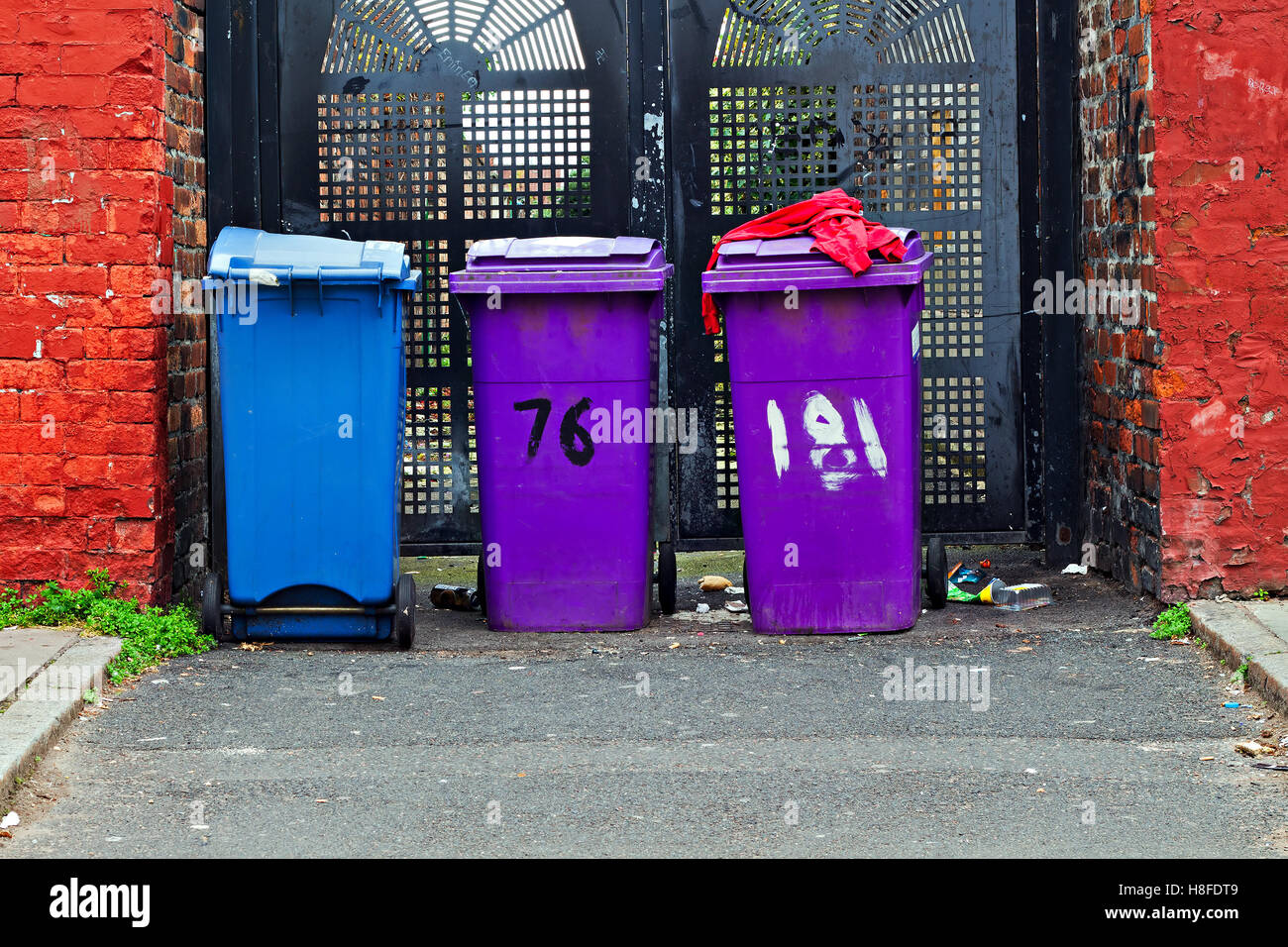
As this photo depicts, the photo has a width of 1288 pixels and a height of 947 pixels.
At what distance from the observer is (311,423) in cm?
610

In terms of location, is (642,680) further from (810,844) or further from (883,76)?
(883,76)

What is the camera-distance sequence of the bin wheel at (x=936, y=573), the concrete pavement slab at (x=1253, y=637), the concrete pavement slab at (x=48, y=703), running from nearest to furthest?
the concrete pavement slab at (x=48, y=703)
the concrete pavement slab at (x=1253, y=637)
the bin wheel at (x=936, y=573)

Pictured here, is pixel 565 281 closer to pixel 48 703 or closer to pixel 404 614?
pixel 404 614

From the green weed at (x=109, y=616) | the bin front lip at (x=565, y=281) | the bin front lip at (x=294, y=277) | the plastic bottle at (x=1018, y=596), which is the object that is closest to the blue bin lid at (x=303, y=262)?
the bin front lip at (x=294, y=277)

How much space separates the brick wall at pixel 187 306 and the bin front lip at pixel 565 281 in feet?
4.14

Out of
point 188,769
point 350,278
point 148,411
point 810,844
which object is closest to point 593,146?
point 350,278

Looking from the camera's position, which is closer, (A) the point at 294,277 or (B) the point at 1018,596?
(A) the point at 294,277

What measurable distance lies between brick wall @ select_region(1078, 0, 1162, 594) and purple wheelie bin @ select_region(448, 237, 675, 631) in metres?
1.92

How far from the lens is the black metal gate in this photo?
7.44 m

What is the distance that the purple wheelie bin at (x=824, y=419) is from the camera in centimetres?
614

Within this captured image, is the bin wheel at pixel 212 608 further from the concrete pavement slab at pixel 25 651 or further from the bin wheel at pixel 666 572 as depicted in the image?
the bin wheel at pixel 666 572

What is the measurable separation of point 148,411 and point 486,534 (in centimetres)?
133

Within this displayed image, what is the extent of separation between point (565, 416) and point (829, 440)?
984 mm

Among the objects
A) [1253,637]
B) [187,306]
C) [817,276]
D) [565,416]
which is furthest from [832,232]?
[187,306]
